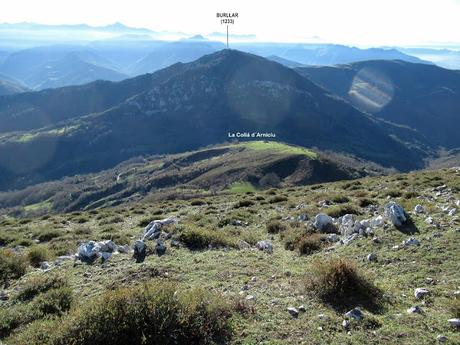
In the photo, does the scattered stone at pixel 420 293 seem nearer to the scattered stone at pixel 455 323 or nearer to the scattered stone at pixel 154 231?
the scattered stone at pixel 455 323

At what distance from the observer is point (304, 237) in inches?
588

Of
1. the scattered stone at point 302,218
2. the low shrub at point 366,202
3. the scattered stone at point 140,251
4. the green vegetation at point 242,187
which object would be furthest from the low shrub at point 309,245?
the green vegetation at point 242,187

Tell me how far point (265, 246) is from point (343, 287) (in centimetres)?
545

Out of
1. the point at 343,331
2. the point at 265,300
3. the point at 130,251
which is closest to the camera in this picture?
the point at 343,331

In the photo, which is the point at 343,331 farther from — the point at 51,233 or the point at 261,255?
the point at 51,233

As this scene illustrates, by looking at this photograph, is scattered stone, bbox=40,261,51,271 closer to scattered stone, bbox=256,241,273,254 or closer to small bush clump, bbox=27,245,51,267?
small bush clump, bbox=27,245,51,267

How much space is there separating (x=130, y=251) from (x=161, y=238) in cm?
154

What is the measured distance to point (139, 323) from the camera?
766cm

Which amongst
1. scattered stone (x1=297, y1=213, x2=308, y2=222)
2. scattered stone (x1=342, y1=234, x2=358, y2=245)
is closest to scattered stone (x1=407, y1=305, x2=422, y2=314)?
scattered stone (x1=342, y1=234, x2=358, y2=245)

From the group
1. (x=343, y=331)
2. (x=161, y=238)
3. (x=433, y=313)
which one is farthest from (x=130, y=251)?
(x=433, y=313)

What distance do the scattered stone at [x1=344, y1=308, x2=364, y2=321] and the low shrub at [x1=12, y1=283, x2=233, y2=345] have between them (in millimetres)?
2694

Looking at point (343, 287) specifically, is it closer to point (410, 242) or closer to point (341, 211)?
point (410, 242)

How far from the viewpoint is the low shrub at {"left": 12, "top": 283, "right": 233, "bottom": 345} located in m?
7.52

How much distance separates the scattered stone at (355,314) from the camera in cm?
848
